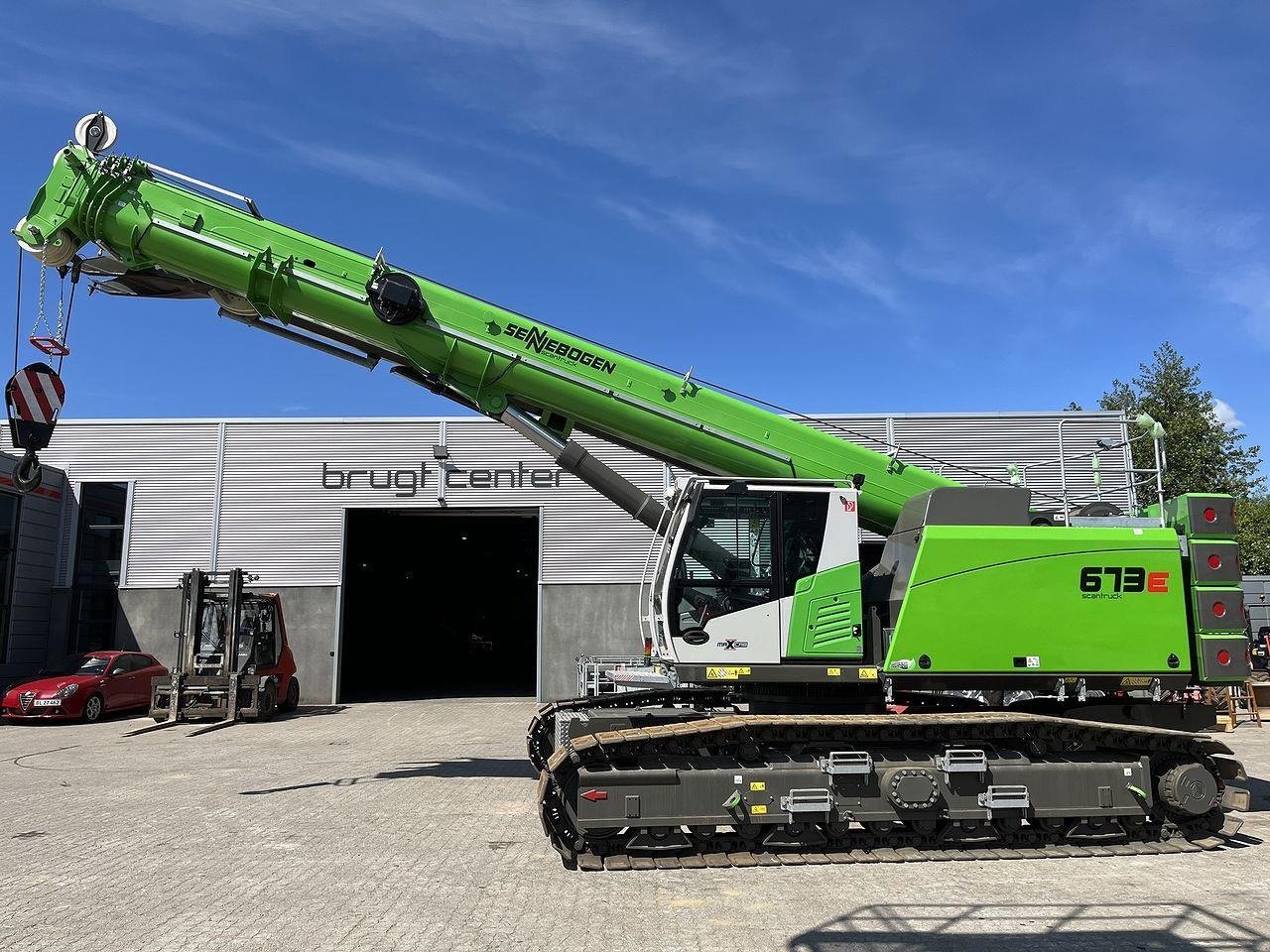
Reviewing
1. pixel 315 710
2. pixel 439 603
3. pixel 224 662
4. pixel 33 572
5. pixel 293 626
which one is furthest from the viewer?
pixel 439 603

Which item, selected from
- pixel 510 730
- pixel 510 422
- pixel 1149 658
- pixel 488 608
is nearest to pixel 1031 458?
pixel 510 730

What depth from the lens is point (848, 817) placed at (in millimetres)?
7145

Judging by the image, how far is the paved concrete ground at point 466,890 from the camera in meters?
5.20

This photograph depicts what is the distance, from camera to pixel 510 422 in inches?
347

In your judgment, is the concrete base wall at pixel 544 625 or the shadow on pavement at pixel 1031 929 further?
the concrete base wall at pixel 544 625

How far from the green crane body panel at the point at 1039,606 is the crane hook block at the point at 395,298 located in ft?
16.6

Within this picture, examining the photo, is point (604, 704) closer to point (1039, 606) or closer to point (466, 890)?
point (466, 890)

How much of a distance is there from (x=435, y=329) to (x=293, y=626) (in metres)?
16.4

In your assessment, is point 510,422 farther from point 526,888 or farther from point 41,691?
point 41,691

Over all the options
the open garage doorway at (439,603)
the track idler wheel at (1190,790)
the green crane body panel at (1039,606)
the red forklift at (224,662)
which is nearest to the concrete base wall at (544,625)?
the open garage doorway at (439,603)

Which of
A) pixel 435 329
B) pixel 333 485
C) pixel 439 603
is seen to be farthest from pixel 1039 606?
pixel 439 603

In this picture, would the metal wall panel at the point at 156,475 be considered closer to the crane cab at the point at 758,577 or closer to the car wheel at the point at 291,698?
the car wheel at the point at 291,698

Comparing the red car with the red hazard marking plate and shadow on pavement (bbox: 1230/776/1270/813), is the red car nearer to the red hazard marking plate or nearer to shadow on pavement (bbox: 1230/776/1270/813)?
the red hazard marking plate

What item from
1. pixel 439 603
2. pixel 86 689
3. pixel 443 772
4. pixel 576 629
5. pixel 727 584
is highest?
pixel 439 603
